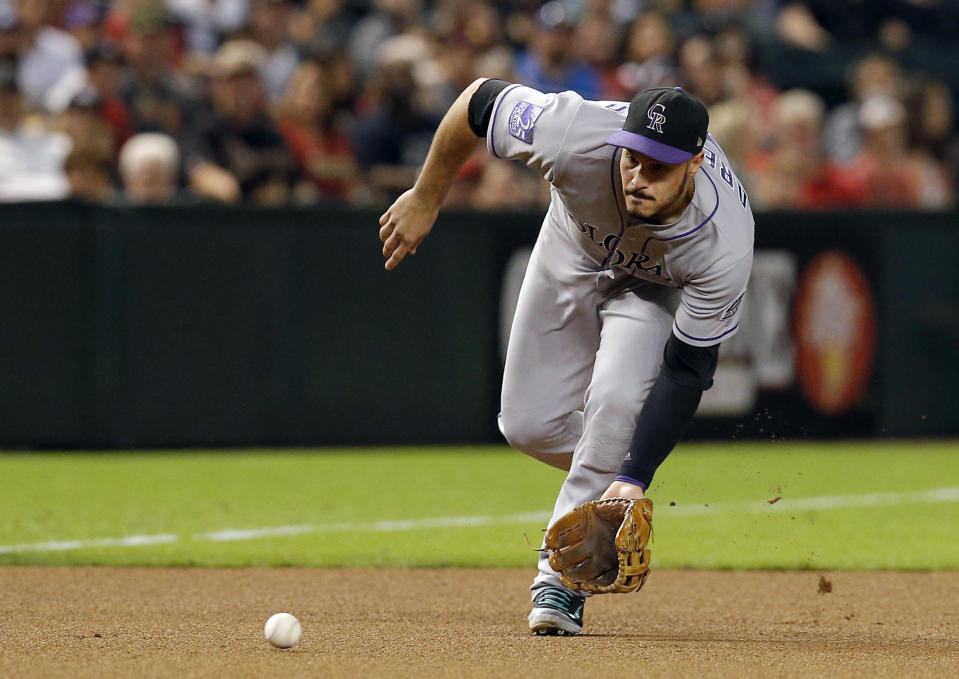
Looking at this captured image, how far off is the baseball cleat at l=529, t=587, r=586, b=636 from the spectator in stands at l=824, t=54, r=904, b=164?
339 inches

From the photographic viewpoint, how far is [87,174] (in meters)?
9.77

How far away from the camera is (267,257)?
32.8ft

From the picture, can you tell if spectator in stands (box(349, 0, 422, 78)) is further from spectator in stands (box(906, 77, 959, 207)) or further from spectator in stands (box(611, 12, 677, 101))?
spectator in stands (box(906, 77, 959, 207))

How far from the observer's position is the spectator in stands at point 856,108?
13.0 metres

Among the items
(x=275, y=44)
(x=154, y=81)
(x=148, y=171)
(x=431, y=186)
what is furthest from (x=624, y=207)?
(x=275, y=44)

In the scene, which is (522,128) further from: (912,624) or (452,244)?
(452,244)

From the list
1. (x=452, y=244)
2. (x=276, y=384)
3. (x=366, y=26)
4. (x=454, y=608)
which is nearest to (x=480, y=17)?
(x=366, y=26)

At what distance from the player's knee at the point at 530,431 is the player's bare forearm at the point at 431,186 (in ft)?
2.25

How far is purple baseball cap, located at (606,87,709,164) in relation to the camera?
4316 millimetres

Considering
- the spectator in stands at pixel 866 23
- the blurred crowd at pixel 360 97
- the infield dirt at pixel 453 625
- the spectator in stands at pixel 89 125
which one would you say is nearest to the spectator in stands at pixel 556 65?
the blurred crowd at pixel 360 97

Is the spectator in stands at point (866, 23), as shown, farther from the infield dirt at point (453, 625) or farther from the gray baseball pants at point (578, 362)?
the gray baseball pants at point (578, 362)

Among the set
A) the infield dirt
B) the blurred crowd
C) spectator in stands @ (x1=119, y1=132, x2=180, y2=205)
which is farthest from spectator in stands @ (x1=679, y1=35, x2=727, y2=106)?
the infield dirt

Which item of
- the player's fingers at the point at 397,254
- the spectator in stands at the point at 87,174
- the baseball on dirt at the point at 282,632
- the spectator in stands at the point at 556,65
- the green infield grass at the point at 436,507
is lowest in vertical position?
the green infield grass at the point at 436,507

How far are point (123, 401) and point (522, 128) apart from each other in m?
5.64
